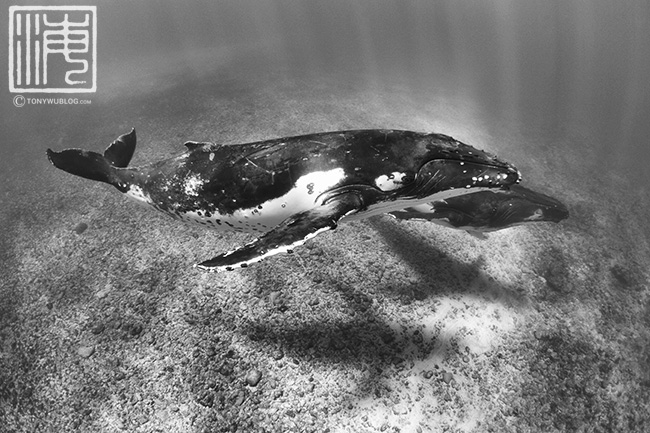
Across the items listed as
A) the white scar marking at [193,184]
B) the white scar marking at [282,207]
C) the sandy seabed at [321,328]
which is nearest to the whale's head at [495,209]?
the sandy seabed at [321,328]

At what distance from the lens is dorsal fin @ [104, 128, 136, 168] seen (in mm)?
5781

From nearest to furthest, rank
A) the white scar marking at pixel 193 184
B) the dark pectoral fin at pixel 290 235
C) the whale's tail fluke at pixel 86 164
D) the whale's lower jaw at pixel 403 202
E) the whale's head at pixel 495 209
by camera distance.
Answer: the dark pectoral fin at pixel 290 235, the whale's lower jaw at pixel 403 202, the white scar marking at pixel 193 184, the whale's tail fluke at pixel 86 164, the whale's head at pixel 495 209

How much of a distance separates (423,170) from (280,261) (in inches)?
141

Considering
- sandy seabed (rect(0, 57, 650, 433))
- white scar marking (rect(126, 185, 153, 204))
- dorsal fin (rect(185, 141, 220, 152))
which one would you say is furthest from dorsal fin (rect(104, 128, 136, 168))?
dorsal fin (rect(185, 141, 220, 152))

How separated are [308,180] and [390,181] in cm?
93

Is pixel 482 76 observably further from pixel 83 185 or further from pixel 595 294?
pixel 83 185

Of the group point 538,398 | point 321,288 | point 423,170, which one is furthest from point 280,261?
point 538,398

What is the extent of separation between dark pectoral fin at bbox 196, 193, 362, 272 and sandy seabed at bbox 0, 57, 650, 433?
7.71ft

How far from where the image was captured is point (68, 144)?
1258 centimetres

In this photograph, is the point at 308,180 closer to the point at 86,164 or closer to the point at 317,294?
the point at 317,294

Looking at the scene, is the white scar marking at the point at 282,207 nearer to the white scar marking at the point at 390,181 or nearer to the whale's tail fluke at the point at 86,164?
the white scar marking at the point at 390,181

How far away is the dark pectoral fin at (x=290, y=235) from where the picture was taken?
2805 mm

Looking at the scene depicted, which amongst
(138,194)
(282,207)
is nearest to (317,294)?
(282,207)

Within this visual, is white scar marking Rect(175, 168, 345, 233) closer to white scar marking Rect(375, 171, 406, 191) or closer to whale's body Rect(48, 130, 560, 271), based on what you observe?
whale's body Rect(48, 130, 560, 271)
